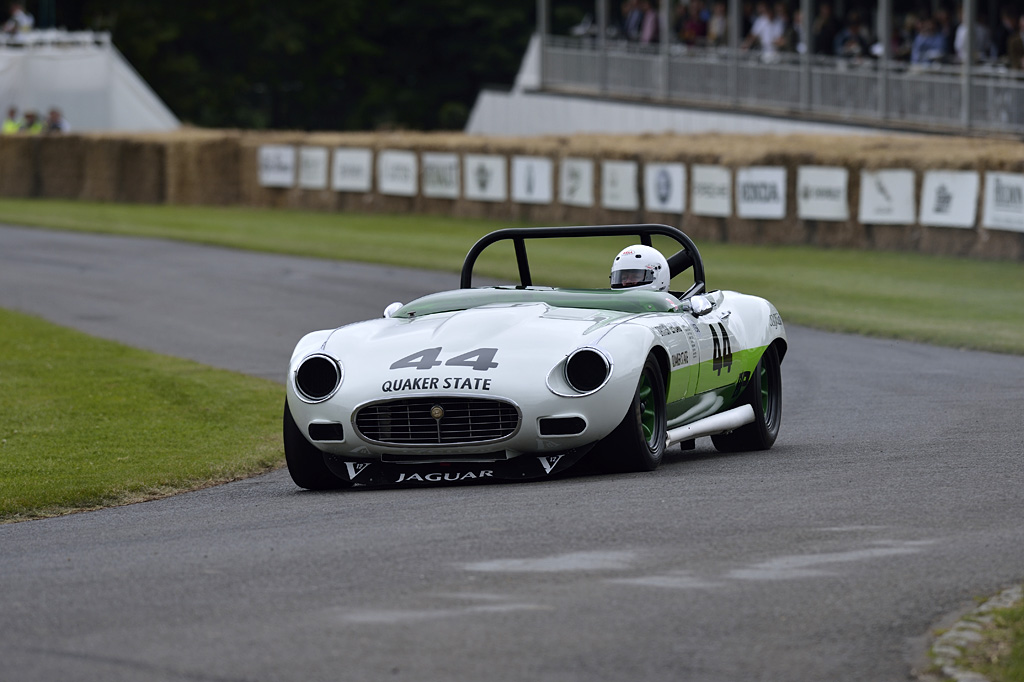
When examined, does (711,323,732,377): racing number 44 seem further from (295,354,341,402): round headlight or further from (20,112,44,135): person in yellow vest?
(20,112,44,135): person in yellow vest

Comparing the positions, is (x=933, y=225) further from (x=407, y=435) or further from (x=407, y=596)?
(x=407, y=596)

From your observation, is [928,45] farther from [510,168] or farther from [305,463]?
[305,463]

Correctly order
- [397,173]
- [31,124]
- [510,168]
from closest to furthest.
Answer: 1. [510,168]
2. [397,173]
3. [31,124]

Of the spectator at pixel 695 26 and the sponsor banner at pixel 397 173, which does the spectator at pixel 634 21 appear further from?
the sponsor banner at pixel 397 173

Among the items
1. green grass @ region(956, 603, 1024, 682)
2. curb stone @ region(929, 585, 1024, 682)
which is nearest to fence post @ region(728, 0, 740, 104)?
curb stone @ region(929, 585, 1024, 682)

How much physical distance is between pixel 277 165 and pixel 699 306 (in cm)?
2988

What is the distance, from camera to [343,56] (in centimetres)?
6550

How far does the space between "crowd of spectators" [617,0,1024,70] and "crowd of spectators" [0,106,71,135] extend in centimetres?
1340

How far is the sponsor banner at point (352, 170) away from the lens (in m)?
36.4

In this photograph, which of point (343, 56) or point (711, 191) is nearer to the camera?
point (711, 191)

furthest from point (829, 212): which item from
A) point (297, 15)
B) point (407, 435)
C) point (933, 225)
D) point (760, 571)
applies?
point (297, 15)

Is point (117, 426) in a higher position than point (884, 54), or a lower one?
lower

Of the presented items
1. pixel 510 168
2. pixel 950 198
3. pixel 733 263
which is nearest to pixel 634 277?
pixel 950 198

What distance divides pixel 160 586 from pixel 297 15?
202 ft
